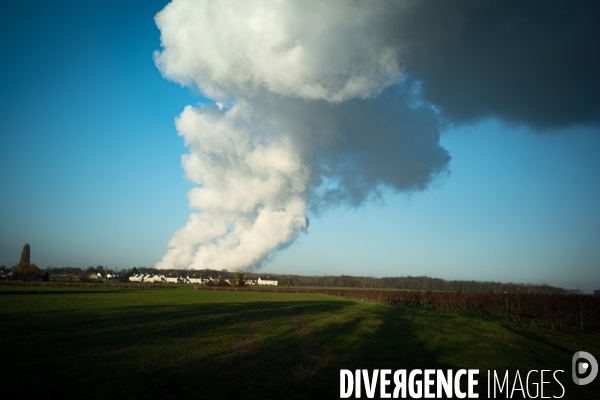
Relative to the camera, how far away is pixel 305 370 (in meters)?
11.9

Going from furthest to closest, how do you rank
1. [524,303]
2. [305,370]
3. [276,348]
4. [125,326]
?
[524,303] → [125,326] → [276,348] → [305,370]

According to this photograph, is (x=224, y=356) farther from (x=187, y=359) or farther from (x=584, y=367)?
(x=584, y=367)

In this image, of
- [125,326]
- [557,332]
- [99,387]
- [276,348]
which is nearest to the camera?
[99,387]

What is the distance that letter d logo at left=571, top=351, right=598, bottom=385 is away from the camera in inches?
494

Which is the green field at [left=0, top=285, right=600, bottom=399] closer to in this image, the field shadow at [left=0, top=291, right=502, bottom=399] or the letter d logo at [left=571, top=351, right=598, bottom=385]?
the field shadow at [left=0, top=291, right=502, bottom=399]

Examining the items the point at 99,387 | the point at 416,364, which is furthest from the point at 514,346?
the point at 99,387

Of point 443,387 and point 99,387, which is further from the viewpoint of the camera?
point 443,387

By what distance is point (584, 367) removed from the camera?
14.7 metres

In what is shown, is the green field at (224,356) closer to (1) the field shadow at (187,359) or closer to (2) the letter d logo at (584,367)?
(1) the field shadow at (187,359)

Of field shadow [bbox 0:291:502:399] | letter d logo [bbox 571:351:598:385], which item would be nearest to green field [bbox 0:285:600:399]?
field shadow [bbox 0:291:502:399]

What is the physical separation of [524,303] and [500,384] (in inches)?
1448

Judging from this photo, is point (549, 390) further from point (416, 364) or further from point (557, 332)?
point (557, 332)

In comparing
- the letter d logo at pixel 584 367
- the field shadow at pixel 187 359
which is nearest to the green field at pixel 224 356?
the field shadow at pixel 187 359

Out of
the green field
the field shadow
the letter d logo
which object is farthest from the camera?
the letter d logo
